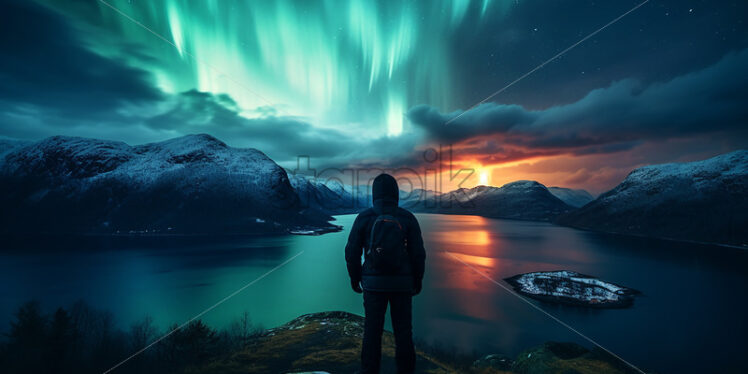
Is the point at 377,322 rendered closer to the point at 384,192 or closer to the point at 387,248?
the point at 387,248

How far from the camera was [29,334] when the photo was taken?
125 feet

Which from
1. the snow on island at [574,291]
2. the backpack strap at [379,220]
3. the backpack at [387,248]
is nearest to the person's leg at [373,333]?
the backpack at [387,248]

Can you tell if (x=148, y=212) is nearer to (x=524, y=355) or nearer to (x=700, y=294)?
(x=524, y=355)

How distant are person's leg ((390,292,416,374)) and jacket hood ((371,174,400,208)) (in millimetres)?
1970

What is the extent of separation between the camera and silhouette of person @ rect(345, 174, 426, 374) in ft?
19.0

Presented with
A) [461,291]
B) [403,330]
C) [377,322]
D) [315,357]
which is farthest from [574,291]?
[377,322]

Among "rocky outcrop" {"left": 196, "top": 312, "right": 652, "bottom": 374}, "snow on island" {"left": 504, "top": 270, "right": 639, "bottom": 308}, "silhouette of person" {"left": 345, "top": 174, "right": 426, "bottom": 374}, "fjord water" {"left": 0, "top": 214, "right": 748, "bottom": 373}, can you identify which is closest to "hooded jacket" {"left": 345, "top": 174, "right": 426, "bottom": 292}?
"silhouette of person" {"left": 345, "top": 174, "right": 426, "bottom": 374}

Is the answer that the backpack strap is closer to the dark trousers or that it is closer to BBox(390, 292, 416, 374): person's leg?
the dark trousers

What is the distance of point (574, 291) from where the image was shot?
58.0 metres

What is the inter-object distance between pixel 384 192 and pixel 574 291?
70.4m

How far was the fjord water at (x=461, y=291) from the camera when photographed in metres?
43.8

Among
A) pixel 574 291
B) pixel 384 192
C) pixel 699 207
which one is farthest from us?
pixel 699 207

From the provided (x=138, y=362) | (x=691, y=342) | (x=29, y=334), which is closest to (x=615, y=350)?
(x=691, y=342)

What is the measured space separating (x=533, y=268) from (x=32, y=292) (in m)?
134
